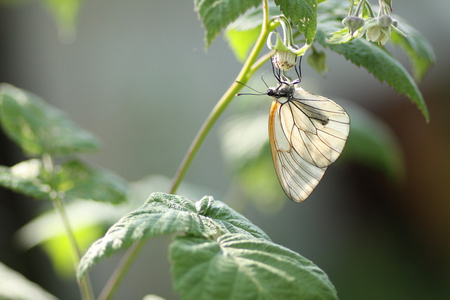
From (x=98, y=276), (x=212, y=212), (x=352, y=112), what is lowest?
(x=98, y=276)

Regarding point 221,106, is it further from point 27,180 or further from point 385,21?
point 27,180

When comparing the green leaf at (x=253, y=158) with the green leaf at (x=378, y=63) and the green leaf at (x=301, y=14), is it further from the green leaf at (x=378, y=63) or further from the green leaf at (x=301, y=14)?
the green leaf at (x=301, y=14)

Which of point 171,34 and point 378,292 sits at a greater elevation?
point 171,34

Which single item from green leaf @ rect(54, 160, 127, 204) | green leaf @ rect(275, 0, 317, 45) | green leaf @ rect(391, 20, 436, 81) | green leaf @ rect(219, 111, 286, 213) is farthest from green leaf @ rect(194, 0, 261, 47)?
green leaf @ rect(219, 111, 286, 213)

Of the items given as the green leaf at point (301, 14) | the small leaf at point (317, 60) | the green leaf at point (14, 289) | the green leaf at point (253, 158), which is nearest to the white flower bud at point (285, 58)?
the green leaf at point (301, 14)

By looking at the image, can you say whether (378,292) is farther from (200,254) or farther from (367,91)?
(200,254)

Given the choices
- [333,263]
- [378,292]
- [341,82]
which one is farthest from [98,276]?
[341,82]

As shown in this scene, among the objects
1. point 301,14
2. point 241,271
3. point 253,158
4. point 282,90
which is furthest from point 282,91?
point 253,158
